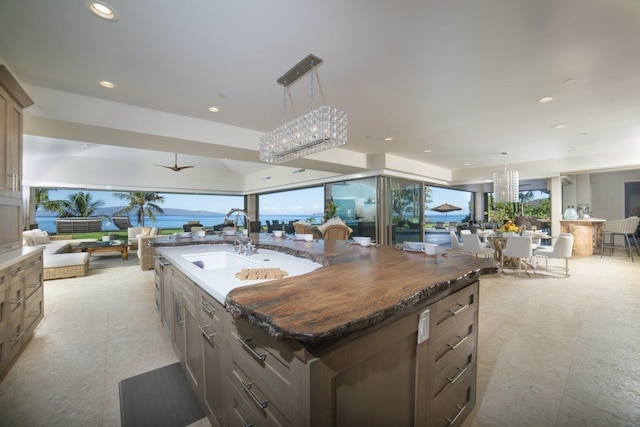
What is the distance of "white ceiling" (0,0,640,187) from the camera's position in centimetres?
177

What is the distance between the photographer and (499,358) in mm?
2250

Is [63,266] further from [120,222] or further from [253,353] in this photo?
[253,353]

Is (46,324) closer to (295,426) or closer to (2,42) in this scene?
(2,42)

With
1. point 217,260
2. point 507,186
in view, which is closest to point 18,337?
point 217,260

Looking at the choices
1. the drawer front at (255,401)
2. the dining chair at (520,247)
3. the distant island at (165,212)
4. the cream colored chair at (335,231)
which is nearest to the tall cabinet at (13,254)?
the drawer front at (255,401)

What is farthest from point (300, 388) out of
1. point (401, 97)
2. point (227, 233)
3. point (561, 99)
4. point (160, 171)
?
point (160, 171)

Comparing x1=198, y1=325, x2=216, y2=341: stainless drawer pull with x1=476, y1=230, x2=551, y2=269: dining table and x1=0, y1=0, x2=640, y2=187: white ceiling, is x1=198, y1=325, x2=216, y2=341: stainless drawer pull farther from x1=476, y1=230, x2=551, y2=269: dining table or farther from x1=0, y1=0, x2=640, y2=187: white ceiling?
x1=476, y1=230, x2=551, y2=269: dining table

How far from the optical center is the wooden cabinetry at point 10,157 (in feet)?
7.29

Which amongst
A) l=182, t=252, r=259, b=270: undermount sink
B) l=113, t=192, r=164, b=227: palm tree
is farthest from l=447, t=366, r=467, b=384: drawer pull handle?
l=113, t=192, r=164, b=227: palm tree

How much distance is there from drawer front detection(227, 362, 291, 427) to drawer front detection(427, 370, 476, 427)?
0.83 meters

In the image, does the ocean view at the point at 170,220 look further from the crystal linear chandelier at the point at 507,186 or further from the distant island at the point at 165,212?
the crystal linear chandelier at the point at 507,186

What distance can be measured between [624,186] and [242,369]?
1255 centimetres

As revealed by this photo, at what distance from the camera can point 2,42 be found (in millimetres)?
2033

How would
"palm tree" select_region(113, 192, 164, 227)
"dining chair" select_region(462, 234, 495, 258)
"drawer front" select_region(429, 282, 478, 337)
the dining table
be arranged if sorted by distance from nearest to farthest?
"drawer front" select_region(429, 282, 478, 337) → the dining table → "dining chair" select_region(462, 234, 495, 258) → "palm tree" select_region(113, 192, 164, 227)
